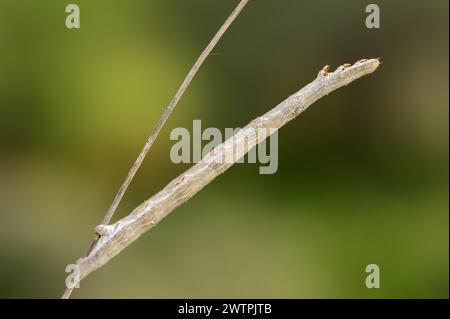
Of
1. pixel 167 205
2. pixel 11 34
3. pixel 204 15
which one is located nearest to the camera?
pixel 167 205

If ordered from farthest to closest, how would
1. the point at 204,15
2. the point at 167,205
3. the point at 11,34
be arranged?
the point at 204,15 < the point at 11,34 < the point at 167,205

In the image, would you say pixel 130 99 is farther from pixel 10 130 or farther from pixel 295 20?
pixel 295 20

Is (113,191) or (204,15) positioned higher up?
(204,15)

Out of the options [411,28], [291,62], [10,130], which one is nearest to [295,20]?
[291,62]

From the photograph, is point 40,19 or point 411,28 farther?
point 411,28

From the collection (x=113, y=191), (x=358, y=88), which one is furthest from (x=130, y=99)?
(x=358, y=88)
